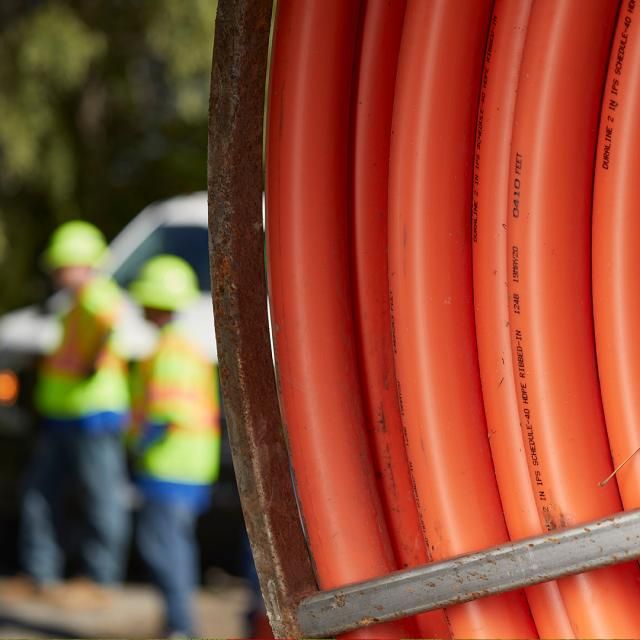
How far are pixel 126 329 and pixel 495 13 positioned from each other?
5.80m

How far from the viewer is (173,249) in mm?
8289

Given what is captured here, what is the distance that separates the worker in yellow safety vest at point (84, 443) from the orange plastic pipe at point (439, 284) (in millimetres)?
5282

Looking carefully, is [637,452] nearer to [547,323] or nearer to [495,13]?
[547,323]

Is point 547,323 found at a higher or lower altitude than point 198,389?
lower

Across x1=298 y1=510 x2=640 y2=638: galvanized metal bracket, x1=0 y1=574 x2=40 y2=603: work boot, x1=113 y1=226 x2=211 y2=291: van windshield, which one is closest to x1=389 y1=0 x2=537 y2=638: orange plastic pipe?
x1=298 y1=510 x2=640 y2=638: galvanized metal bracket

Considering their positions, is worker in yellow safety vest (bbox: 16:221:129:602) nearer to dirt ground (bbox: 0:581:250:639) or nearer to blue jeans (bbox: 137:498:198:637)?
dirt ground (bbox: 0:581:250:639)

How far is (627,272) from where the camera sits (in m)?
1.86

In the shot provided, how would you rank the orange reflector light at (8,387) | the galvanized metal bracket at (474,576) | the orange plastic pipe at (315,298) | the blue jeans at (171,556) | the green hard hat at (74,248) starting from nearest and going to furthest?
the galvanized metal bracket at (474,576), the orange plastic pipe at (315,298), the blue jeans at (171,556), the green hard hat at (74,248), the orange reflector light at (8,387)

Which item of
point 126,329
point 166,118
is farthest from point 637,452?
point 166,118

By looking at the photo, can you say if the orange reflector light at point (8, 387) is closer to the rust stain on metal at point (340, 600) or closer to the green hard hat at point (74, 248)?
the green hard hat at point (74, 248)

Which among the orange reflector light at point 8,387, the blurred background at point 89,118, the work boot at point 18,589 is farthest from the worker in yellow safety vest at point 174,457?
the blurred background at point 89,118

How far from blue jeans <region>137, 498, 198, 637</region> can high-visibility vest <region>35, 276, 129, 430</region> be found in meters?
1.06

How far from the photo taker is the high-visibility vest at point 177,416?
624 cm

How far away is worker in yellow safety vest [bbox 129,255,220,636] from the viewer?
245 inches
